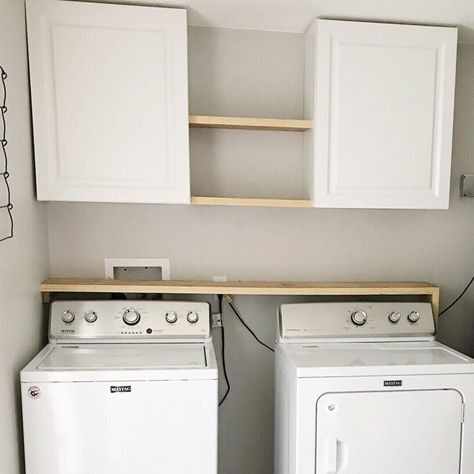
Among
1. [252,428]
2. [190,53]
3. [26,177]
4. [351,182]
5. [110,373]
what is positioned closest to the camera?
[110,373]

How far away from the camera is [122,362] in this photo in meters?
1.72

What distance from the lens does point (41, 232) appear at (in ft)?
6.51

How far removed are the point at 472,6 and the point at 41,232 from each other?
1.99 meters

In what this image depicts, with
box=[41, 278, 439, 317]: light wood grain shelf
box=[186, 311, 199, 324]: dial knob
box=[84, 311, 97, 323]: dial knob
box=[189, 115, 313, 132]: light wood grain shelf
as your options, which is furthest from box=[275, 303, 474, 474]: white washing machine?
box=[189, 115, 313, 132]: light wood grain shelf

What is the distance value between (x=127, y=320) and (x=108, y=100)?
899 millimetres

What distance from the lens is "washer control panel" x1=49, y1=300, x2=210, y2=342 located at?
75.8 inches

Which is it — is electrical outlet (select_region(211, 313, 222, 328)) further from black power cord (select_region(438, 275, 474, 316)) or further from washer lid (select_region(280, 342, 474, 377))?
black power cord (select_region(438, 275, 474, 316))

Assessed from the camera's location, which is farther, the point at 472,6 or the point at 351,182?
the point at 351,182

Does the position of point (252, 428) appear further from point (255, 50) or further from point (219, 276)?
point (255, 50)

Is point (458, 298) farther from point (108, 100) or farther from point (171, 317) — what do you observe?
point (108, 100)

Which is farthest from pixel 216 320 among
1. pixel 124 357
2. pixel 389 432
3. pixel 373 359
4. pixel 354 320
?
pixel 389 432

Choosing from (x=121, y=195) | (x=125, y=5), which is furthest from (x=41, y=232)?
(x=125, y=5)

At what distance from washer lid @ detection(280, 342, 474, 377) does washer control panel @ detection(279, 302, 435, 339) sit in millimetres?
50

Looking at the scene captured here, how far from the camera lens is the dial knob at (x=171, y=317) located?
1961 millimetres
